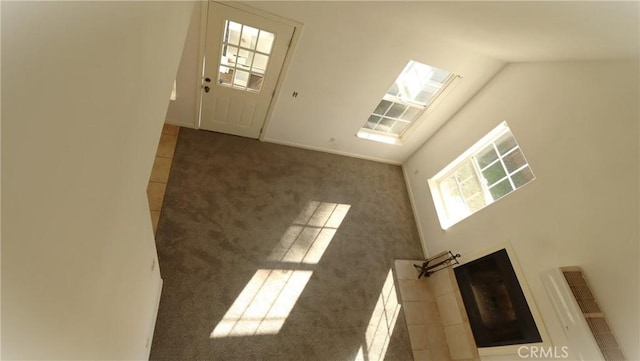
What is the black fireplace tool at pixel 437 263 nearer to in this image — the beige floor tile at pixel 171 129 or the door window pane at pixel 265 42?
the door window pane at pixel 265 42

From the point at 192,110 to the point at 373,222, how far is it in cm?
306

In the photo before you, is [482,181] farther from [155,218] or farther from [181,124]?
[181,124]

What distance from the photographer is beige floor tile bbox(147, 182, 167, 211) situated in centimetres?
309

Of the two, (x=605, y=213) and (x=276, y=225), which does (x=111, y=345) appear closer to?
(x=276, y=225)

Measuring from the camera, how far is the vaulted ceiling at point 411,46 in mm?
2170

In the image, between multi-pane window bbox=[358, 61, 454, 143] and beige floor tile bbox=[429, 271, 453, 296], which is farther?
multi-pane window bbox=[358, 61, 454, 143]

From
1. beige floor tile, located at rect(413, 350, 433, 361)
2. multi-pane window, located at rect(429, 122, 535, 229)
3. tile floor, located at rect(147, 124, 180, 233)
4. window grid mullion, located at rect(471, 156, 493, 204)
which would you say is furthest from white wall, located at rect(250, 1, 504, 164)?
beige floor tile, located at rect(413, 350, 433, 361)

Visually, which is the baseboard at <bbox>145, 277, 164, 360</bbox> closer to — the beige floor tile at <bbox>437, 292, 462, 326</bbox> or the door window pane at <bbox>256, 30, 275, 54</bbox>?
the door window pane at <bbox>256, 30, 275, 54</bbox>

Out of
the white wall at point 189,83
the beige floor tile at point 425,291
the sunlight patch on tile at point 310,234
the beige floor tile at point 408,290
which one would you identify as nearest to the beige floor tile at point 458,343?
the beige floor tile at point 425,291

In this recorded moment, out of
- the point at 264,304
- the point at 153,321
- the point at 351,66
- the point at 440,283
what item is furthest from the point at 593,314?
the point at 153,321

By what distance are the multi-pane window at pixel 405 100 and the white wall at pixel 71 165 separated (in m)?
3.30

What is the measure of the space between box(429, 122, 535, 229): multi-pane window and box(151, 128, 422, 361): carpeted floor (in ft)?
2.21

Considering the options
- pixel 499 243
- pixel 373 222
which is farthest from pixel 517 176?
pixel 373 222

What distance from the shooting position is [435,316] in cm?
356
